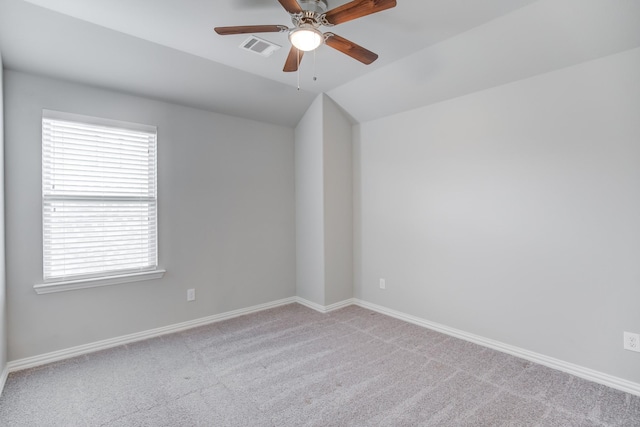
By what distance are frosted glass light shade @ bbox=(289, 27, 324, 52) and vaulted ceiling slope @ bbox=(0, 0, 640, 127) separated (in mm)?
370

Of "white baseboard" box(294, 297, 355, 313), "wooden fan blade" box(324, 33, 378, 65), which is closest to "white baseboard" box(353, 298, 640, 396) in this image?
"white baseboard" box(294, 297, 355, 313)

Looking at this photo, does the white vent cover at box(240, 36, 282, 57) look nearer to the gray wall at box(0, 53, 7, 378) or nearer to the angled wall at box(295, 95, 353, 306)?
the angled wall at box(295, 95, 353, 306)

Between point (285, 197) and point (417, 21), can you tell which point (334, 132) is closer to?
point (285, 197)

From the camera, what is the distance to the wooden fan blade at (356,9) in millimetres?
1682

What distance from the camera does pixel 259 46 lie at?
265cm

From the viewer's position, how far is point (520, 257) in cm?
273

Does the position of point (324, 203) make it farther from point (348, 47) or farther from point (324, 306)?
point (348, 47)

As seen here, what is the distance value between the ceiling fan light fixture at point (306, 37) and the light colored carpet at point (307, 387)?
2263 mm

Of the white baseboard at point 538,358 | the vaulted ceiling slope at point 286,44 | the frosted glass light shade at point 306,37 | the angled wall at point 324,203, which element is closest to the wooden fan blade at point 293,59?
the frosted glass light shade at point 306,37

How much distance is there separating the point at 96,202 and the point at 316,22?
7.97 ft

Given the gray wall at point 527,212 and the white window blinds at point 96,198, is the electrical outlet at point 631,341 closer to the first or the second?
the gray wall at point 527,212

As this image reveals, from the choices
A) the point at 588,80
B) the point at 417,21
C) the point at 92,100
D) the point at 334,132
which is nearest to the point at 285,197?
the point at 334,132

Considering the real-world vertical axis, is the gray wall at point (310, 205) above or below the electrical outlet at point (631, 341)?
above

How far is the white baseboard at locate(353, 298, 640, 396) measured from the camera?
2252 millimetres
